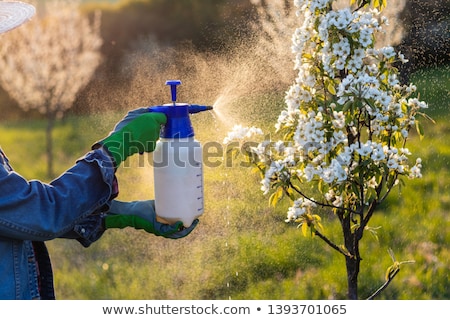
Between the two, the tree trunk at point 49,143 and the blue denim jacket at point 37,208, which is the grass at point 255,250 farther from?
the blue denim jacket at point 37,208

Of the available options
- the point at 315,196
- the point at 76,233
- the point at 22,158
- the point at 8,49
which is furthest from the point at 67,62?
the point at 76,233

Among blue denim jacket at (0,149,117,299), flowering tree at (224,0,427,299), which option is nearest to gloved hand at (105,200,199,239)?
blue denim jacket at (0,149,117,299)

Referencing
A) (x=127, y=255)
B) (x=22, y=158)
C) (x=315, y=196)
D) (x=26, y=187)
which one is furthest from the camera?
(x=22, y=158)

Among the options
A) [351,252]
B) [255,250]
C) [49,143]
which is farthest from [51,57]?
[351,252]

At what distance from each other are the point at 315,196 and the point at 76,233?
169 centimetres

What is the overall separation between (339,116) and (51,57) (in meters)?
2.45

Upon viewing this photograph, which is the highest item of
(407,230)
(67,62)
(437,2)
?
(437,2)

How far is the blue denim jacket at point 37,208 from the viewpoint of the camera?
5.59ft

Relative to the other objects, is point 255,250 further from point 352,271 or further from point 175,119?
point 175,119

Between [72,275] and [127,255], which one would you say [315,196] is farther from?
[72,275]

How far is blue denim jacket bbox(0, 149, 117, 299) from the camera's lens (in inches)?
67.1

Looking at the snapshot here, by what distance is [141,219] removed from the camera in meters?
2.15

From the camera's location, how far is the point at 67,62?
4.22 m
